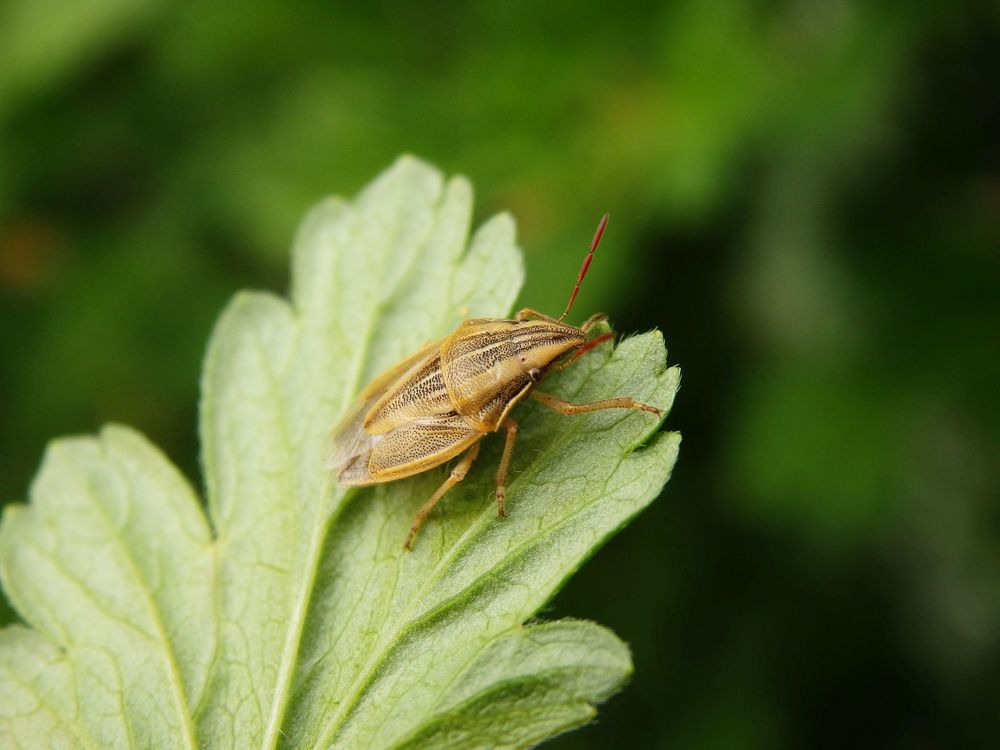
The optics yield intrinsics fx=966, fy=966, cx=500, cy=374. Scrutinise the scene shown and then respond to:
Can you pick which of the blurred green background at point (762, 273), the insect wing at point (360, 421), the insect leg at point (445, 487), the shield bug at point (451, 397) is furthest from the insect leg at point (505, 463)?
the blurred green background at point (762, 273)

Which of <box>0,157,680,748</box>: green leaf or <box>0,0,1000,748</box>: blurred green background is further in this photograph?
<box>0,0,1000,748</box>: blurred green background

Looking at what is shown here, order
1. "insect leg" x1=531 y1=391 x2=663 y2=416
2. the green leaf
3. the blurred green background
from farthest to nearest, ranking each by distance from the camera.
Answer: the blurred green background, "insect leg" x1=531 y1=391 x2=663 y2=416, the green leaf

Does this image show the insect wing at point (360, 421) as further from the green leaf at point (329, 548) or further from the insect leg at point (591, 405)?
the insect leg at point (591, 405)

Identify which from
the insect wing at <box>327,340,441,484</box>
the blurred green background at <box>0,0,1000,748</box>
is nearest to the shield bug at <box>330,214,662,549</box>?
the insect wing at <box>327,340,441,484</box>

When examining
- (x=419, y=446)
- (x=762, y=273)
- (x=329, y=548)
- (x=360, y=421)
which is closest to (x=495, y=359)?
(x=419, y=446)

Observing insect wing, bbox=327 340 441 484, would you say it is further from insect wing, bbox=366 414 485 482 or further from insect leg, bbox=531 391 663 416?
insect leg, bbox=531 391 663 416

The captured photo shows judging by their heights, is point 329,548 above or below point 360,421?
below

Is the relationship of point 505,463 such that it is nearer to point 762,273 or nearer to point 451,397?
point 451,397
